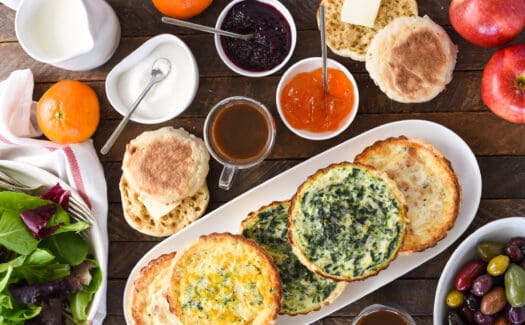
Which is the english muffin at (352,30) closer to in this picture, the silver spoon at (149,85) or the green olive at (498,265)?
the silver spoon at (149,85)

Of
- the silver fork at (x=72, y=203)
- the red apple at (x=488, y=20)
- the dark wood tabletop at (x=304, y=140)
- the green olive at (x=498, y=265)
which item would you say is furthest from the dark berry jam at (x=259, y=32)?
the green olive at (x=498, y=265)

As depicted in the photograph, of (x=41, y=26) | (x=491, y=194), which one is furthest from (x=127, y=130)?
(x=491, y=194)

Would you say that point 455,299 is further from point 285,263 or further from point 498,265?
point 285,263

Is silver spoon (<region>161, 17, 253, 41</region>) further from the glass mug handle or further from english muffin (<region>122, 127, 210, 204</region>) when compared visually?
the glass mug handle

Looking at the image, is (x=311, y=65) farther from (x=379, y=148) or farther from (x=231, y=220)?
(x=231, y=220)

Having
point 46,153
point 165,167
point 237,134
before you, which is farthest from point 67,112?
point 237,134

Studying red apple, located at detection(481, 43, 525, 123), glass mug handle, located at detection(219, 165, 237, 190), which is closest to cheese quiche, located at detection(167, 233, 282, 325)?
glass mug handle, located at detection(219, 165, 237, 190)
